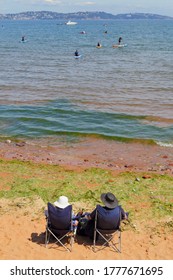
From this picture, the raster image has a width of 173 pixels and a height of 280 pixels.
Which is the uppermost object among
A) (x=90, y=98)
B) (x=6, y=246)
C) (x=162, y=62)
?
(x=162, y=62)

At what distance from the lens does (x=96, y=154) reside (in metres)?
18.0

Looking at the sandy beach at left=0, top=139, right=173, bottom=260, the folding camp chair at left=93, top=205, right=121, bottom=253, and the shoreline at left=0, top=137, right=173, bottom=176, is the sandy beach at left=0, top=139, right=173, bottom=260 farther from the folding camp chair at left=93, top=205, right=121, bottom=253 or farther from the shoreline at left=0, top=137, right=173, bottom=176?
the folding camp chair at left=93, top=205, right=121, bottom=253

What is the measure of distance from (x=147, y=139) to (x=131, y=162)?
11.0ft

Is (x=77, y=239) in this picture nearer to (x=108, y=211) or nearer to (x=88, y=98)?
(x=108, y=211)

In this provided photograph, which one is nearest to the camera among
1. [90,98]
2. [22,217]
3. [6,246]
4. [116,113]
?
[6,246]

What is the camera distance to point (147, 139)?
786 inches

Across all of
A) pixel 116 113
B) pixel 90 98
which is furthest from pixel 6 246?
pixel 90 98

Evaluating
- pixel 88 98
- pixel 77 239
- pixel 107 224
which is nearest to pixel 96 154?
pixel 77 239

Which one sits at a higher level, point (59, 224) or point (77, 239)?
point (59, 224)

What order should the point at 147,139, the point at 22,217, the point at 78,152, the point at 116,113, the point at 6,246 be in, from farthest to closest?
the point at 116,113 → the point at 147,139 → the point at 78,152 → the point at 22,217 → the point at 6,246

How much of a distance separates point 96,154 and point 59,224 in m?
8.92

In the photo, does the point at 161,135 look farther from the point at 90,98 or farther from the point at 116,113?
the point at 90,98

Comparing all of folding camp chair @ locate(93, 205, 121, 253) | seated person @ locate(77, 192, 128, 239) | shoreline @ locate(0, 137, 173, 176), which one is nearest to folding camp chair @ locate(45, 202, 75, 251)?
seated person @ locate(77, 192, 128, 239)

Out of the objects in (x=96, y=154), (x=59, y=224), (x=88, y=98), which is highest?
(x=88, y=98)
